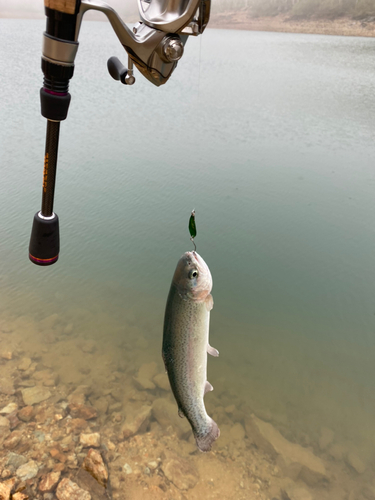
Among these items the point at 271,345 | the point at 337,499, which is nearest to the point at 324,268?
the point at 271,345

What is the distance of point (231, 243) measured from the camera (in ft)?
21.0

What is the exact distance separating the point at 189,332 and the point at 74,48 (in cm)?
128

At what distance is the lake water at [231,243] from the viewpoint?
473cm

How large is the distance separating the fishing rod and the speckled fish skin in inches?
22.6

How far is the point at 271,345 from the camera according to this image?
5.08 m

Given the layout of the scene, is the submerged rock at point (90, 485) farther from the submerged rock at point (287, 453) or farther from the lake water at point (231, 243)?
the submerged rock at point (287, 453)

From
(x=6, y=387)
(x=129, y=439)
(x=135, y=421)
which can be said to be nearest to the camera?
(x=129, y=439)

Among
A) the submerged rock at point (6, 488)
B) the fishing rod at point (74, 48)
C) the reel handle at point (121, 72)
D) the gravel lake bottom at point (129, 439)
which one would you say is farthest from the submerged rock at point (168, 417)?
the reel handle at point (121, 72)

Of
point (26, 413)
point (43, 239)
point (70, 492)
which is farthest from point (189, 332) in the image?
point (26, 413)

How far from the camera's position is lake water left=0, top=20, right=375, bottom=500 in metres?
4.73

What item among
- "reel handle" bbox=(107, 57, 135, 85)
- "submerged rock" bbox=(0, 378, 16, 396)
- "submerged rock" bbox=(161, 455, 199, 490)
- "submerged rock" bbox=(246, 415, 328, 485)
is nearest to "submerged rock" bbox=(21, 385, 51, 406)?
"submerged rock" bbox=(0, 378, 16, 396)

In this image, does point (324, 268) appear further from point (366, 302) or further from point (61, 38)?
point (61, 38)

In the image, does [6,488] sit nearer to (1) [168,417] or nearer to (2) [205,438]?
(1) [168,417]

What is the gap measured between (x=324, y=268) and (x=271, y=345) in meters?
1.65
